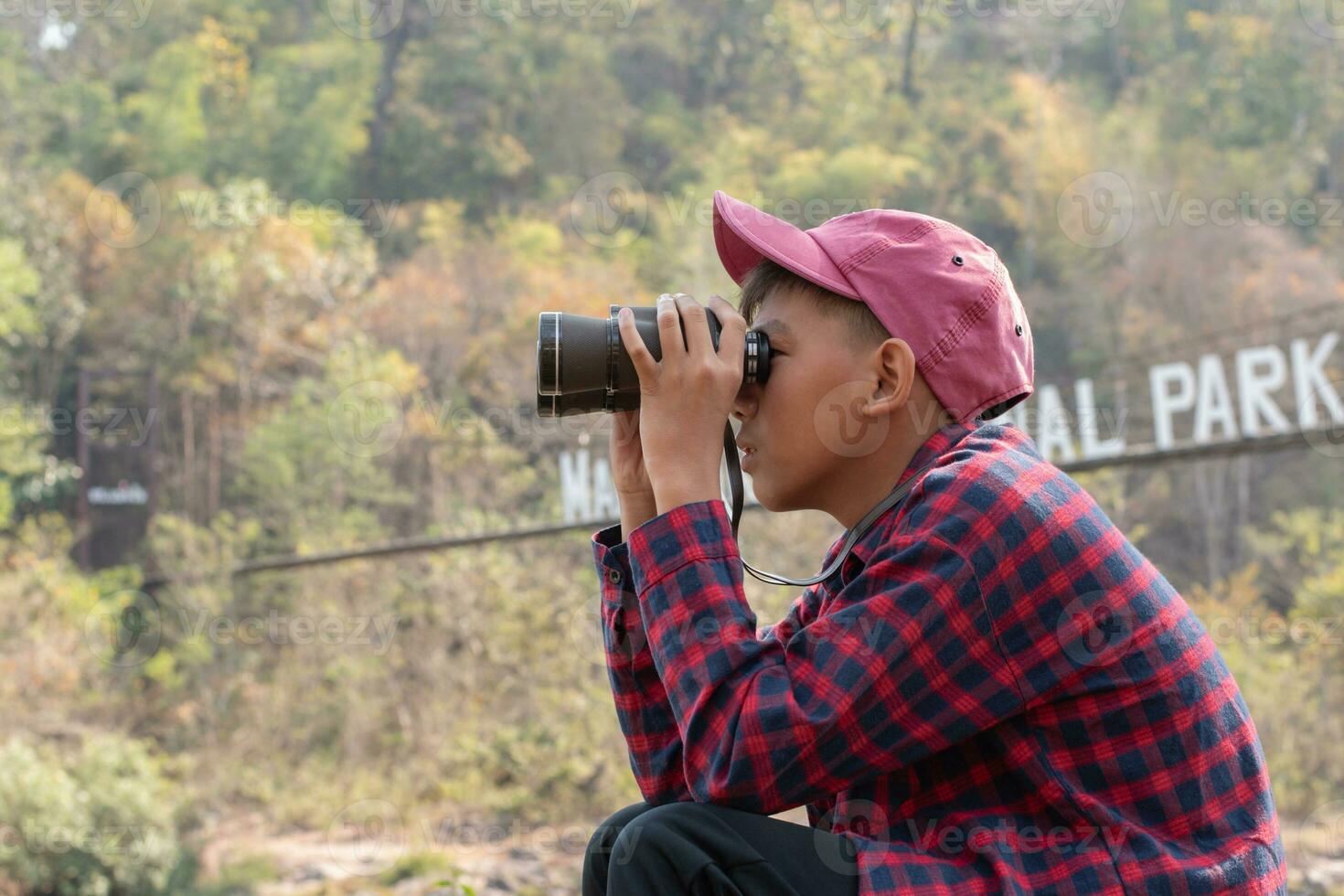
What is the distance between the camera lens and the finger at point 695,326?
35.0 inches

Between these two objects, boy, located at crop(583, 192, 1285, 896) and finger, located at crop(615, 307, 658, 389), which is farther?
finger, located at crop(615, 307, 658, 389)

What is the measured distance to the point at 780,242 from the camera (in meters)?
0.92

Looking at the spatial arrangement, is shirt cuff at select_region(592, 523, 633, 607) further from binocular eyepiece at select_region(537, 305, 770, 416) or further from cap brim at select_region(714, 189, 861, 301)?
cap brim at select_region(714, 189, 861, 301)

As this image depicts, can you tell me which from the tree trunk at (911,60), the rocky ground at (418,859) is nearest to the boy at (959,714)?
the rocky ground at (418,859)

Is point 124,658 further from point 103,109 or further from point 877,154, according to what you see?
point 877,154

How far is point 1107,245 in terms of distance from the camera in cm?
869

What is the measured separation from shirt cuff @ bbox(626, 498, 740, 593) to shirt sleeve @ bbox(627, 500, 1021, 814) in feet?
0.25

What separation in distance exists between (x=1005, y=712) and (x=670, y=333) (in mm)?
339

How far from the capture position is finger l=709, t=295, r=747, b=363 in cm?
89

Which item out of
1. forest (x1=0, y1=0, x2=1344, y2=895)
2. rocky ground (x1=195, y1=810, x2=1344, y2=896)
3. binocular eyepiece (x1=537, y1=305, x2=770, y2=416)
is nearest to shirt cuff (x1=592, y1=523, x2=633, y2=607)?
binocular eyepiece (x1=537, y1=305, x2=770, y2=416)

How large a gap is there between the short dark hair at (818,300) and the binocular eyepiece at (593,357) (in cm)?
5

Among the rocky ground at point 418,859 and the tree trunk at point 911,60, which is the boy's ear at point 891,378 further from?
the tree trunk at point 911,60

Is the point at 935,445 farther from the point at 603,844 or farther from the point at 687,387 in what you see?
the point at 603,844

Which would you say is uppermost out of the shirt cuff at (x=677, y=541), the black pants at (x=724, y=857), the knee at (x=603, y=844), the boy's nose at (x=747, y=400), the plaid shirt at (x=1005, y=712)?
the boy's nose at (x=747, y=400)
